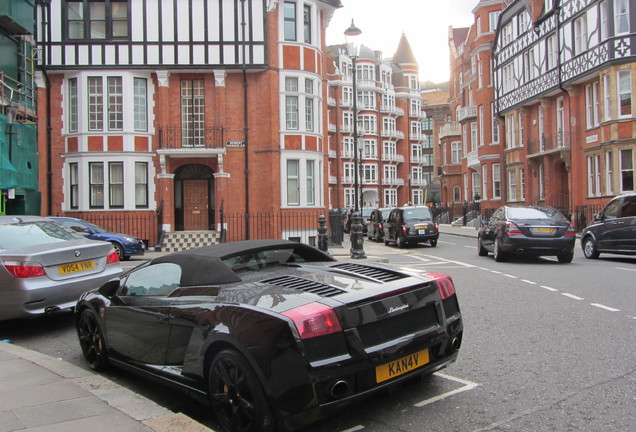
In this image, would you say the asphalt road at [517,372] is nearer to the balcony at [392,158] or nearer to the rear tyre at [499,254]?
the rear tyre at [499,254]

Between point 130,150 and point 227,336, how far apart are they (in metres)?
21.6

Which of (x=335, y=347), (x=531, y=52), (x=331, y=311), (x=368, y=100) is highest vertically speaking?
(x=368, y=100)

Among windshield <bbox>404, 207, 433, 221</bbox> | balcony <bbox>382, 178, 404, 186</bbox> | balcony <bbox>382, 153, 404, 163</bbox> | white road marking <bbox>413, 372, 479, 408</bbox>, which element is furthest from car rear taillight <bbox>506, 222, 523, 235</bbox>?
balcony <bbox>382, 153, 404, 163</bbox>

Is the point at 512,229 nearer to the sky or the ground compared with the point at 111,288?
nearer to the sky

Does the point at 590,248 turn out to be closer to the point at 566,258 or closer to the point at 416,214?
the point at 566,258

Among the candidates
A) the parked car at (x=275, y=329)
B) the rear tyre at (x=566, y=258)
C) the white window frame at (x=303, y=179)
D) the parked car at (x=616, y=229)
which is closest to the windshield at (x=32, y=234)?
the parked car at (x=275, y=329)

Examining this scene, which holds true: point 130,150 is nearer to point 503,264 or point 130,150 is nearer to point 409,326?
point 503,264

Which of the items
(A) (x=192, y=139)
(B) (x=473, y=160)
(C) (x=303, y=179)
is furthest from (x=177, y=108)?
(B) (x=473, y=160)

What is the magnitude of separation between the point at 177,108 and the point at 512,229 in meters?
16.0

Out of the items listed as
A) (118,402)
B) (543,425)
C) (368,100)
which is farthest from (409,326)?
(368,100)

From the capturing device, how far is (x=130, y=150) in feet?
78.1

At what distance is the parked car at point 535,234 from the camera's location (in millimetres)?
14328

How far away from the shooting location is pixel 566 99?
3034 centimetres

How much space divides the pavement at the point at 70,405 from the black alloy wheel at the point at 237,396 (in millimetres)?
258
